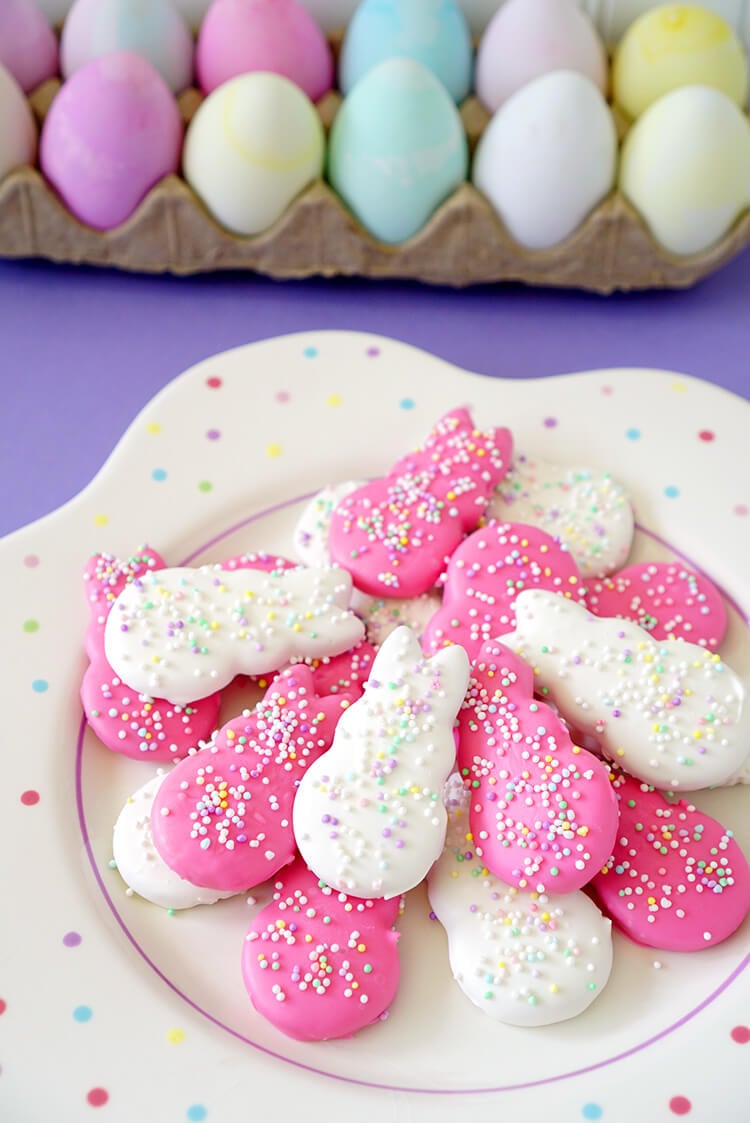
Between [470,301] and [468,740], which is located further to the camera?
[470,301]

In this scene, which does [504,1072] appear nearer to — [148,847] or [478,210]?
[148,847]

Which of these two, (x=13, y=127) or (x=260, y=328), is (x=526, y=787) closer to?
(x=260, y=328)

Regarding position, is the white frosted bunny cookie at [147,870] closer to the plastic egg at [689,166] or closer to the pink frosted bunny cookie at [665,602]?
the pink frosted bunny cookie at [665,602]

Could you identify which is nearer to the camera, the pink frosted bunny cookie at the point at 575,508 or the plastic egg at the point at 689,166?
the pink frosted bunny cookie at the point at 575,508

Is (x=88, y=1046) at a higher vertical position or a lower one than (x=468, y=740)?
lower

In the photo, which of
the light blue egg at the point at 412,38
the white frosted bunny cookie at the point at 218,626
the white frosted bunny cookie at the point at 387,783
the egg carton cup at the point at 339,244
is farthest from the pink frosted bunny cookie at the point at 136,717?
the light blue egg at the point at 412,38

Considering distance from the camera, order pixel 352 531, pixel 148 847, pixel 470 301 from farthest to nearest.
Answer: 1. pixel 470 301
2. pixel 352 531
3. pixel 148 847

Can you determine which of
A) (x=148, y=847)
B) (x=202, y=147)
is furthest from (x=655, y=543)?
(x=202, y=147)
